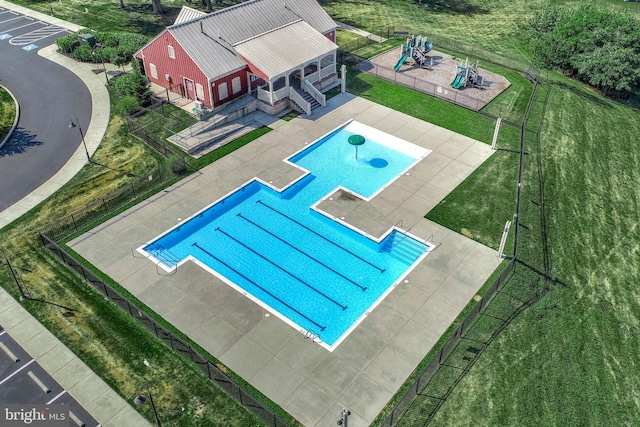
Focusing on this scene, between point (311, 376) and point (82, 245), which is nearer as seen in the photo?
point (311, 376)

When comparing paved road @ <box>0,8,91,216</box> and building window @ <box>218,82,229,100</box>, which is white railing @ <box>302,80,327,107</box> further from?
paved road @ <box>0,8,91,216</box>

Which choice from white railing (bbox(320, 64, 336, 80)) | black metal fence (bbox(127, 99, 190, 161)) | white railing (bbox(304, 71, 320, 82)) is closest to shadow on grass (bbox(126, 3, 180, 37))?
black metal fence (bbox(127, 99, 190, 161))

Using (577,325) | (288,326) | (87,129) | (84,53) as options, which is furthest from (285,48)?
(577,325)

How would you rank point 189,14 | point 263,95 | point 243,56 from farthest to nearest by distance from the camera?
point 189,14 → point 263,95 → point 243,56

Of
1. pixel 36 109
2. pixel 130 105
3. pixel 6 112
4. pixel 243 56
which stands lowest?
pixel 36 109

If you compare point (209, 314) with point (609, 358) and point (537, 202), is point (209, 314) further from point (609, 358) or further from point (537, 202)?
point (537, 202)

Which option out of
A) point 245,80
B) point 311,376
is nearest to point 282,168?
point 245,80

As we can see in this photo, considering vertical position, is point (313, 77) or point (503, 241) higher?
point (313, 77)

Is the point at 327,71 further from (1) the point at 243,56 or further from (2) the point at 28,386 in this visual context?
(2) the point at 28,386
